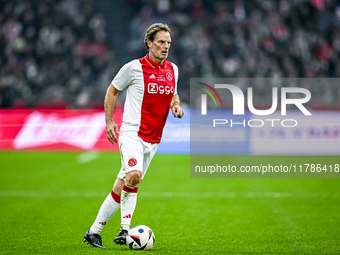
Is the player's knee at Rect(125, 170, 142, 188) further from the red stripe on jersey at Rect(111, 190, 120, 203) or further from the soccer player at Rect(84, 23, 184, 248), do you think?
the red stripe on jersey at Rect(111, 190, 120, 203)

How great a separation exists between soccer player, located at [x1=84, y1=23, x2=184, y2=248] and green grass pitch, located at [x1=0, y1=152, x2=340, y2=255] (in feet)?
1.46

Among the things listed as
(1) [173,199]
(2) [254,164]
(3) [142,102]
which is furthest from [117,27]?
(3) [142,102]

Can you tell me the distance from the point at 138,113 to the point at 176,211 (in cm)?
293

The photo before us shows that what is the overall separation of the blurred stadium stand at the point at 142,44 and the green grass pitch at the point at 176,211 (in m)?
5.60

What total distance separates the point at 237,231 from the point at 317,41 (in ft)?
48.6

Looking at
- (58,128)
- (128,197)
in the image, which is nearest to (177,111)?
(128,197)

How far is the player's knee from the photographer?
15.4 ft

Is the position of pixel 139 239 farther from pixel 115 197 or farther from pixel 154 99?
pixel 154 99

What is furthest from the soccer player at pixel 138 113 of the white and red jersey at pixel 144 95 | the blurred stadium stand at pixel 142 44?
the blurred stadium stand at pixel 142 44

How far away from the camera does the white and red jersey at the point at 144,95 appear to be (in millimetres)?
4863

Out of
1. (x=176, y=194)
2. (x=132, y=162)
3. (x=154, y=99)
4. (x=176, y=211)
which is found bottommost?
(x=176, y=194)

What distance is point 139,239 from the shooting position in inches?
185

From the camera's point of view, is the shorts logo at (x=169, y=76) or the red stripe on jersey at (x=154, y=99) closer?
the red stripe on jersey at (x=154, y=99)

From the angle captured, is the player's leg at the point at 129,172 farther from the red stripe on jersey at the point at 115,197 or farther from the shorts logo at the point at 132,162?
the red stripe on jersey at the point at 115,197
